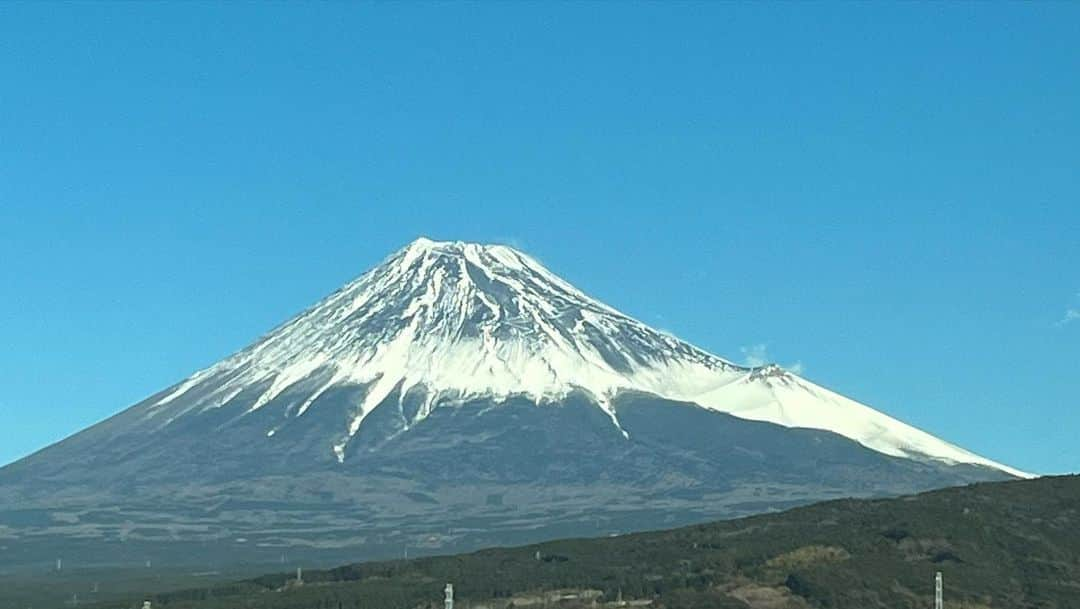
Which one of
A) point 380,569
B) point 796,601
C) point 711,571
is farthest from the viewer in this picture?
point 380,569

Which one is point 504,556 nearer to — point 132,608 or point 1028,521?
point 132,608

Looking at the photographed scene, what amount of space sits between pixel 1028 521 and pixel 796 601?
36765 millimetres

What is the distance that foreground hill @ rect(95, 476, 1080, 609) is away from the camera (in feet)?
472

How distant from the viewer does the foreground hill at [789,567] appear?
472 ft

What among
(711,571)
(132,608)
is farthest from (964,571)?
(132,608)

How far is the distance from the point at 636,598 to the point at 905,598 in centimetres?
1958

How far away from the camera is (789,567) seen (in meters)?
149

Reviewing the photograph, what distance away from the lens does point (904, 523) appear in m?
163

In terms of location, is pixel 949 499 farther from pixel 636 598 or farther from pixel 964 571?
pixel 636 598

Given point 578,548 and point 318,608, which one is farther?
point 578,548

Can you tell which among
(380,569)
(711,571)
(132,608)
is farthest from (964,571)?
(132,608)

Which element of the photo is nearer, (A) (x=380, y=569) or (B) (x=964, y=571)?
(B) (x=964, y=571)

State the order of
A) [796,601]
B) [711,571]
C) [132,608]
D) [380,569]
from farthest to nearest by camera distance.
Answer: [380,569] → [132,608] → [711,571] → [796,601]

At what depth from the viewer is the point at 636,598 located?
14438 cm
